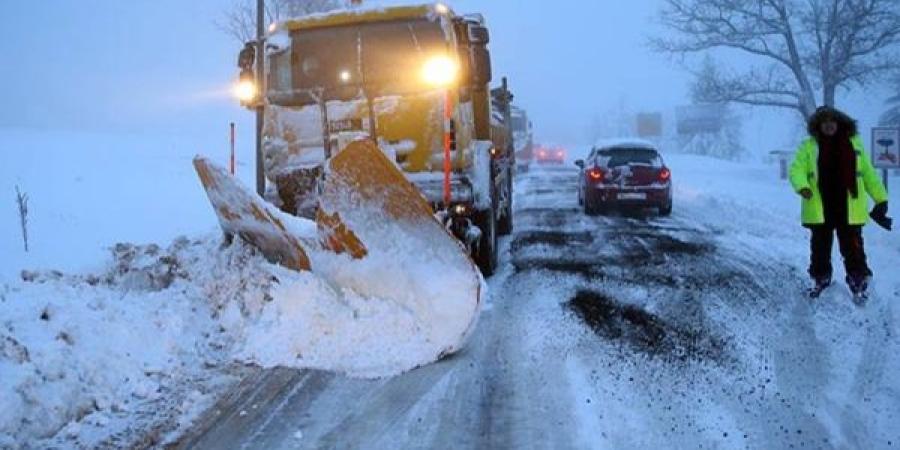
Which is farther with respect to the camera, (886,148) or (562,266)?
(886,148)

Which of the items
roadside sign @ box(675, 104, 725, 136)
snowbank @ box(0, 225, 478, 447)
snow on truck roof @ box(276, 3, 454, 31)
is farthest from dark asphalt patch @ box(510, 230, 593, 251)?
roadside sign @ box(675, 104, 725, 136)

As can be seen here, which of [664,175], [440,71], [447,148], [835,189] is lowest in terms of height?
[835,189]

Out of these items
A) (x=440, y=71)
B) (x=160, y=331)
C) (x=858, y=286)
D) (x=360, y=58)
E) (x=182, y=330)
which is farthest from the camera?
(x=360, y=58)

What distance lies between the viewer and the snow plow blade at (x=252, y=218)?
534 centimetres

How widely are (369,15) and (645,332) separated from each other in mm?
3894

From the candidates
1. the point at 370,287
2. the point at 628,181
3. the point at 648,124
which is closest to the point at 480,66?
the point at 370,287

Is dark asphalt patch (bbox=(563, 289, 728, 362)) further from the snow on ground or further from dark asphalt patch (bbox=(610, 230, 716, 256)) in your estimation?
dark asphalt patch (bbox=(610, 230, 716, 256))

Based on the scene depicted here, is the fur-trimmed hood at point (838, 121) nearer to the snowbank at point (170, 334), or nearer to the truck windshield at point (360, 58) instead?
the truck windshield at point (360, 58)

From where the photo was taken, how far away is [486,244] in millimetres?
7543

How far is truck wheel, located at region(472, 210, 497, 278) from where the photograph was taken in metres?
7.32

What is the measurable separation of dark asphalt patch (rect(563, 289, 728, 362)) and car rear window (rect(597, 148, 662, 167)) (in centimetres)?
787

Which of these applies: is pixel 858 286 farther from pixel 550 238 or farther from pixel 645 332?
pixel 550 238

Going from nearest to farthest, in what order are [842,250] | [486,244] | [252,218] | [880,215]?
[252,218] → [880,215] → [842,250] → [486,244]

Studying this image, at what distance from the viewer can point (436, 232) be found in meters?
4.86
